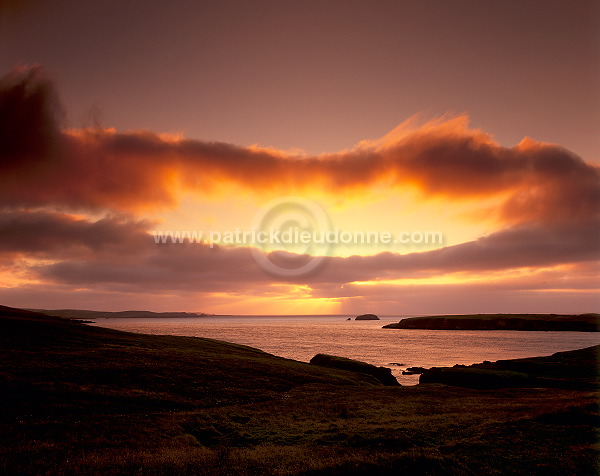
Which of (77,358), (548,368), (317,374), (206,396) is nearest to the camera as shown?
(206,396)

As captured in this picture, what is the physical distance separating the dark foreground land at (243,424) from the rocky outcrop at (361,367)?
19488 millimetres

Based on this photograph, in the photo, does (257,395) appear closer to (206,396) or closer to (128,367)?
(206,396)

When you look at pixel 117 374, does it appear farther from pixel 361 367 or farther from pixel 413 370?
pixel 413 370

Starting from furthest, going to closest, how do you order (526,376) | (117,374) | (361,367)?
1. (361,367)
2. (526,376)
3. (117,374)

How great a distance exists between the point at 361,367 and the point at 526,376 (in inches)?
1139

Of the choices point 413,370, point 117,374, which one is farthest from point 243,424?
point 413,370

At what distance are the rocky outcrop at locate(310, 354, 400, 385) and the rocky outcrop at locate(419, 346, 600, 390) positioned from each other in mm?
5977

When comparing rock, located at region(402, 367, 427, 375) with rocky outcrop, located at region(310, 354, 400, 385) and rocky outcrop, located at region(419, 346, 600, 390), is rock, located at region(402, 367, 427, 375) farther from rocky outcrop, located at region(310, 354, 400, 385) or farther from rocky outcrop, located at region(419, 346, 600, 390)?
rocky outcrop, located at region(310, 354, 400, 385)

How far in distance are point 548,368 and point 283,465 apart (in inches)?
3064

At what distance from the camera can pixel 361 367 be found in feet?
227

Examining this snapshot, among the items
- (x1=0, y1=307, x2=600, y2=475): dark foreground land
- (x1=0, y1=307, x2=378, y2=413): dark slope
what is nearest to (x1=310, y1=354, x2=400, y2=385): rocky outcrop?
(x1=0, y1=307, x2=378, y2=413): dark slope

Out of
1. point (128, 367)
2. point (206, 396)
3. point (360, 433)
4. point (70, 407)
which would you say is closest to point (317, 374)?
point (206, 396)

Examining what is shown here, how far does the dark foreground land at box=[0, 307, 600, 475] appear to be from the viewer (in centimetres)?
1906

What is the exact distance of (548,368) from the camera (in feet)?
246
